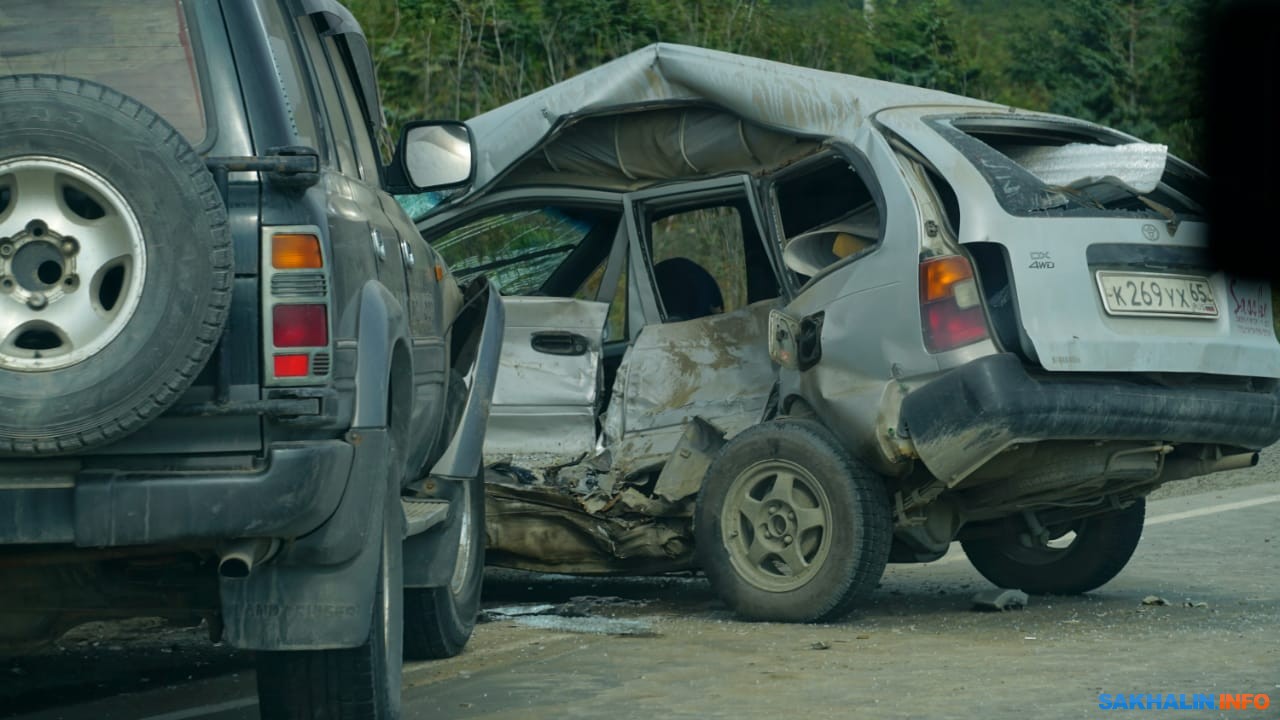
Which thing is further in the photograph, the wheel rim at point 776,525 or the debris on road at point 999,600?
the debris on road at point 999,600

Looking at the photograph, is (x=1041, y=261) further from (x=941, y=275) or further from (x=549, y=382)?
Result: (x=549, y=382)

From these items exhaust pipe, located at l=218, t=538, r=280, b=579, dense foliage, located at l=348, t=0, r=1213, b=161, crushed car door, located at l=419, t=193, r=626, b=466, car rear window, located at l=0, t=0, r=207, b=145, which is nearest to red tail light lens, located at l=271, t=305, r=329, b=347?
exhaust pipe, located at l=218, t=538, r=280, b=579

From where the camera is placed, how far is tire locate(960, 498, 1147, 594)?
25.9ft

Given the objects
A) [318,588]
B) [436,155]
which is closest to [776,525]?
[436,155]

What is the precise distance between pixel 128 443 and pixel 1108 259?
3994 millimetres

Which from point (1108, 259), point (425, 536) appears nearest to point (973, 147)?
point (1108, 259)

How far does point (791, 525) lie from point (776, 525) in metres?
0.08

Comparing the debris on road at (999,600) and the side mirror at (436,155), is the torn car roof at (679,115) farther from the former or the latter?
the debris on road at (999,600)

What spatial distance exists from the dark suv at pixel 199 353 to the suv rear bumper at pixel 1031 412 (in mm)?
2407

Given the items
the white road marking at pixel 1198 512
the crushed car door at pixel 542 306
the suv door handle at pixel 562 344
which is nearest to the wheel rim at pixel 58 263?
the crushed car door at pixel 542 306

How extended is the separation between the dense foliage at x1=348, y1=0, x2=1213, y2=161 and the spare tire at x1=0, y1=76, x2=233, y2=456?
43.6 feet

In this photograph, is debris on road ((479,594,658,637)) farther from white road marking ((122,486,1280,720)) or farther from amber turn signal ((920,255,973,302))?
amber turn signal ((920,255,973,302))

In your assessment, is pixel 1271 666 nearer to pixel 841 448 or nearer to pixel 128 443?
pixel 841 448

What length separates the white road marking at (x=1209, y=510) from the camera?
1072 cm
